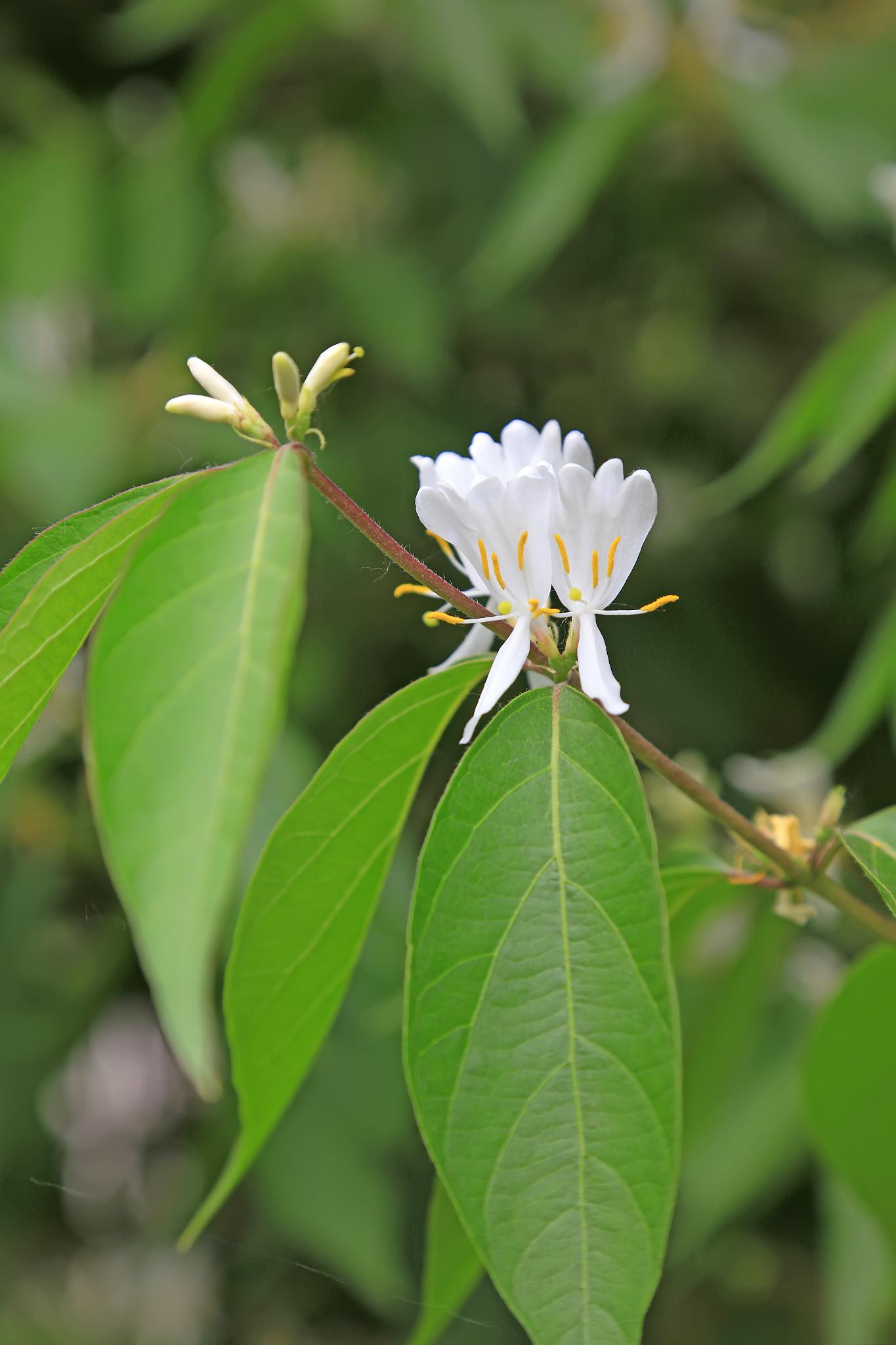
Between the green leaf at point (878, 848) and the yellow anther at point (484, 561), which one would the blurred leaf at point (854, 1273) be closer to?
the green leaf at point (878, 848)

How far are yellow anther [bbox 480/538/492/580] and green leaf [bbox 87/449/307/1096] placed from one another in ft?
0.41

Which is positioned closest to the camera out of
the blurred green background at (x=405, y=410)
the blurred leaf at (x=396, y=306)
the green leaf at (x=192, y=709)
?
the green leaf at (x=192, y=709)

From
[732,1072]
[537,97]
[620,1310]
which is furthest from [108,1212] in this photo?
[537,97]

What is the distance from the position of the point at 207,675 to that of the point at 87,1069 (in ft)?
5.87

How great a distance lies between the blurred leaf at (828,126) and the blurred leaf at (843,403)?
50cm

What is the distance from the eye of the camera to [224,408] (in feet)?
1.71

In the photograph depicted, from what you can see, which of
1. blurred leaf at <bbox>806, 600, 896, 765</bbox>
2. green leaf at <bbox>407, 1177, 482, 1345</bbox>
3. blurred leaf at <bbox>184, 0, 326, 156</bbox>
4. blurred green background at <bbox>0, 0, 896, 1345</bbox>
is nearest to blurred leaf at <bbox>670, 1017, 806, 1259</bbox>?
blurred green background at <bbox>0, 0, 896, 1345</bbox>

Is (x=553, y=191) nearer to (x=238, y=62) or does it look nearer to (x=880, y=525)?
(x=238, y=62)

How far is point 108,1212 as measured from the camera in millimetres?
2008

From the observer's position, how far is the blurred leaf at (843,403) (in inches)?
40.9

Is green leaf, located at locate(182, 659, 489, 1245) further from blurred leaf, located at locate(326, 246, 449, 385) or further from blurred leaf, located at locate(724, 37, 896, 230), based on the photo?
blurred leaf, located at locate(724, 37, 896, 230)

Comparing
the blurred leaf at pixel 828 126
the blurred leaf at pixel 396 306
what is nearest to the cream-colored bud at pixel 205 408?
the blurred leaf at pixel 396 306

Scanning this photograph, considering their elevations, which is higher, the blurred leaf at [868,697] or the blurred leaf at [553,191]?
the blurred leaf at [553,191]

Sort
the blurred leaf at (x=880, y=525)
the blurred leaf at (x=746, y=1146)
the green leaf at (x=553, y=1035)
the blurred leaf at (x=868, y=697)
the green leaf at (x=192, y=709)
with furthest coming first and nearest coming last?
the blurred leaf at (x=746, y=1146) < the blurred leaf at (x=880, y=525) < the blurred leaf at (x=868, y=697) < the green leaf at (x=553, y=1035) < the green leaf at (x=192, y=709)
